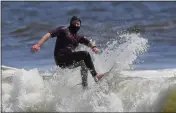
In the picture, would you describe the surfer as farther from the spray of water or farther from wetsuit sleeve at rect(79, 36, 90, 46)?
the spray of water

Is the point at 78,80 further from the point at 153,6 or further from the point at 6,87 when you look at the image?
the point at 153,6

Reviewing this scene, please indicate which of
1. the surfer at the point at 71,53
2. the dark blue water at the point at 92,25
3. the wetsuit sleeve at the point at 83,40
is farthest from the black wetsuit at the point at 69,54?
the dark blue water at the point at 92,25

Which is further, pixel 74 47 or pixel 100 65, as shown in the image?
pixel 100 65

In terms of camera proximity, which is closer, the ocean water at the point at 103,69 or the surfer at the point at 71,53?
the ocean water at the point at 103,69

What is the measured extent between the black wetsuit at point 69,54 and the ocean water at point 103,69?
297mm

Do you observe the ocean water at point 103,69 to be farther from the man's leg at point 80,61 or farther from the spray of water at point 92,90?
the man's leg at point 80,61

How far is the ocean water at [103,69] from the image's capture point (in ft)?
41.6

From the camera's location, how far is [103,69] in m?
14.2

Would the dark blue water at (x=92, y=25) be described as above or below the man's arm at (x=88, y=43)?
below

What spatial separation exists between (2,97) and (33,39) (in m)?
15.2

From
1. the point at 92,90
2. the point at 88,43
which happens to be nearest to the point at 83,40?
the point at 88,43

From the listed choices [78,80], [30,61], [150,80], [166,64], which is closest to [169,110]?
[150,80]

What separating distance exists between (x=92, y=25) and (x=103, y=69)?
727 inches

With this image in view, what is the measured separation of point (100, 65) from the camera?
47.3ft
